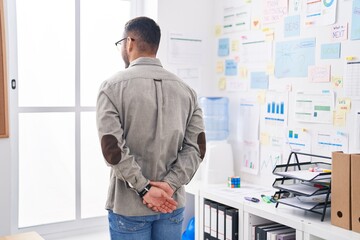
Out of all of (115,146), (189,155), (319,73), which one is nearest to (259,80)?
(319,73)

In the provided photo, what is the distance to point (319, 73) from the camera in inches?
99.7

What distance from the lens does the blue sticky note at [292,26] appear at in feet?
8.80

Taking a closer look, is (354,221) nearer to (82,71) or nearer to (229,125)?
(229,125)

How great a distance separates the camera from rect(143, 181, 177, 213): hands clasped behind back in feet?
5.73

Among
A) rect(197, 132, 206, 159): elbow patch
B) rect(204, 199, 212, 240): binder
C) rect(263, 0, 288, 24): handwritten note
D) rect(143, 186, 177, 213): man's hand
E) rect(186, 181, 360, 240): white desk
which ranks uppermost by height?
rect(263, 0, 288, 24): handwritten note

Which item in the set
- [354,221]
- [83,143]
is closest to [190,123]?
[354,221]

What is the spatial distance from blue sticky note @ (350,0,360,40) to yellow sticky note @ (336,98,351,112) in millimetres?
333

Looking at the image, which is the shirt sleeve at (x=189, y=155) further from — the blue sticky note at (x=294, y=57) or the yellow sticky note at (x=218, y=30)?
Result: the yellow sticky note at (x=218, y=30)

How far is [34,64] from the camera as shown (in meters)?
2.84

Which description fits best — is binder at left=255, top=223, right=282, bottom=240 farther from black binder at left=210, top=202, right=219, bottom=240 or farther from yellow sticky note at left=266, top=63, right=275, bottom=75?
yellow sticky note at left=266, top=63, right=275, bottom=75

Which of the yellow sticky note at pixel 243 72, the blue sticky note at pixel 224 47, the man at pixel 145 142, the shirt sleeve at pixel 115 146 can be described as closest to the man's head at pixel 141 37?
the man at pixel 145 142

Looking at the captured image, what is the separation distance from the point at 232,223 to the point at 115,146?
3.76 ft

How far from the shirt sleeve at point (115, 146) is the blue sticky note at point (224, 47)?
1.68 m

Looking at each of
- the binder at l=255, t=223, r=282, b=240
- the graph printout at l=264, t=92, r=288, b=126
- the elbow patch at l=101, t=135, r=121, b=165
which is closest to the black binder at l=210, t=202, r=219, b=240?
the binder at l=255, t=223, r=282, b=240
